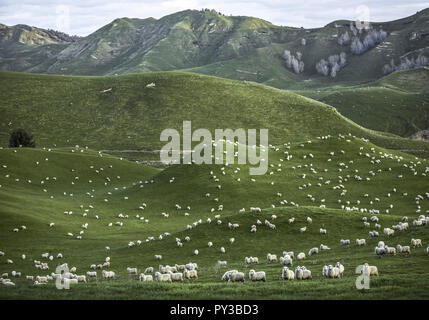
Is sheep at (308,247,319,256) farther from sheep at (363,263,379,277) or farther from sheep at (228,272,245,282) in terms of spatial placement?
sheep at (363,263,379,277)

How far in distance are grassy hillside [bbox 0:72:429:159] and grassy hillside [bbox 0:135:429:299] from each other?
51.7 meters

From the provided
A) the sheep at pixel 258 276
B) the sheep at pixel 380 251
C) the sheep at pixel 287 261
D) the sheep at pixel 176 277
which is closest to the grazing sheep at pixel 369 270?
the sheep at pixel 258 276

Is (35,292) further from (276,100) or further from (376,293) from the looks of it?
(276,100)

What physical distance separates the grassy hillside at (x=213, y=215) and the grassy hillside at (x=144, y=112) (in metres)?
51.7

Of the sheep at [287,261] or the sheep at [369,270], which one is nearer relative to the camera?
the sheep at [369,270]

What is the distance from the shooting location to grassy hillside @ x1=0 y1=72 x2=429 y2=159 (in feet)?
516

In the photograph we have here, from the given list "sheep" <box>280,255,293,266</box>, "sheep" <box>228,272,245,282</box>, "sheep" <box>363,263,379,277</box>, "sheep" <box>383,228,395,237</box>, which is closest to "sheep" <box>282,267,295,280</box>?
"sheep" <box>228,272,245,282</box>

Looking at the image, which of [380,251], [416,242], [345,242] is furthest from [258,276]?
[345,242]

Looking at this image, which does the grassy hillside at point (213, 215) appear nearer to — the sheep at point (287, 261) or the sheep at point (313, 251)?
the sheep at point (313, 251)

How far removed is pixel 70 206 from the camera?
6744 cm

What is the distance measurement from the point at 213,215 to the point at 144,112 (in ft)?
374

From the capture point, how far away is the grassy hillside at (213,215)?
969 inches
